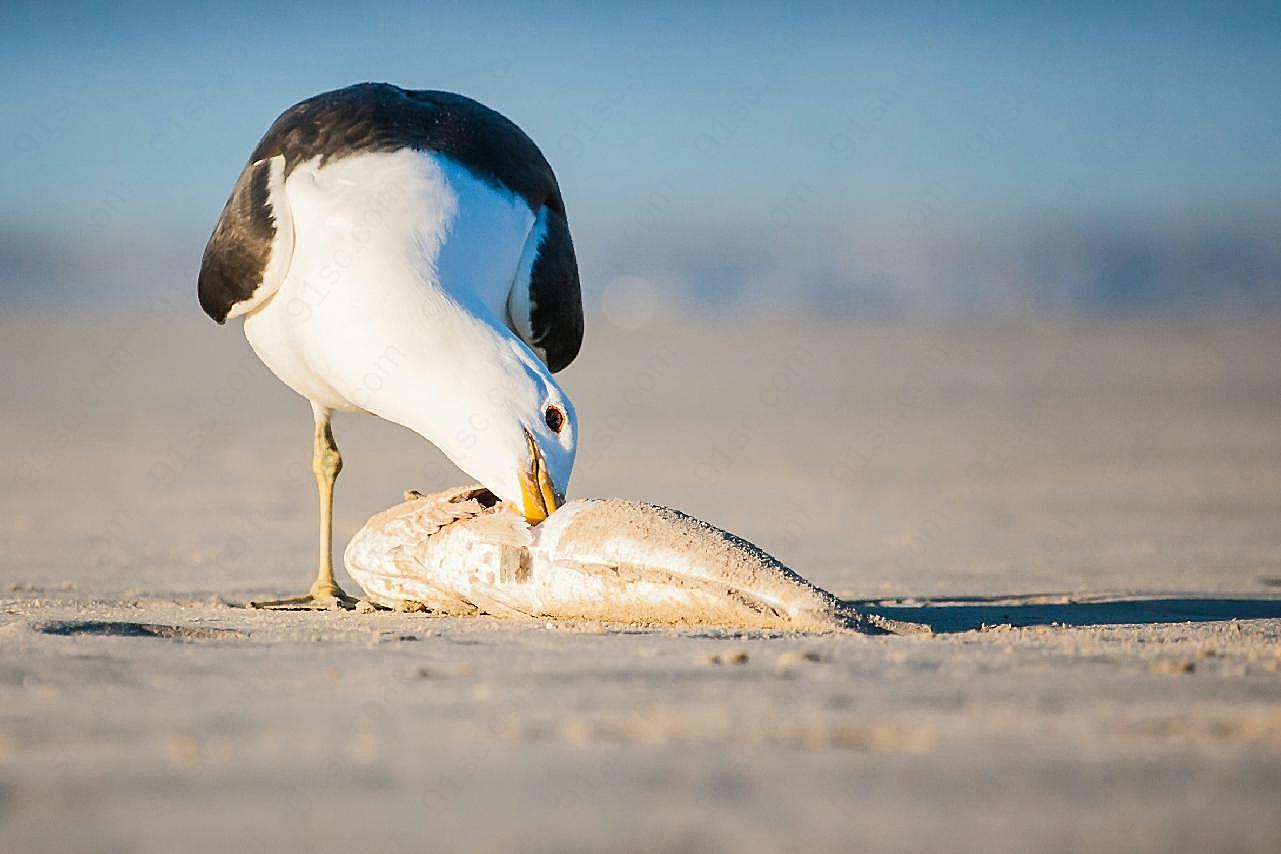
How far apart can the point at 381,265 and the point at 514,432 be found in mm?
1005

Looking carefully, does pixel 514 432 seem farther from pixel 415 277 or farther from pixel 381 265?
pixel 381 265

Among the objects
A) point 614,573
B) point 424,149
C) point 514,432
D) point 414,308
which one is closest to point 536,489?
point 514,432

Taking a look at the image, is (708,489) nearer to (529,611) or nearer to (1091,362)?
(529,611)

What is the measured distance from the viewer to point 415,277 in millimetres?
6328

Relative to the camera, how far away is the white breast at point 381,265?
6254 millimetres

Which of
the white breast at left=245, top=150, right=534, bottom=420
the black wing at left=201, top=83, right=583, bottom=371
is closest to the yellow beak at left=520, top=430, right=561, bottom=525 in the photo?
the white breast at left=245, top=150, right=534, bottom=420

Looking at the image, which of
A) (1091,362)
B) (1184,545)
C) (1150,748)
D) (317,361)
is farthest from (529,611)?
(1091,362)

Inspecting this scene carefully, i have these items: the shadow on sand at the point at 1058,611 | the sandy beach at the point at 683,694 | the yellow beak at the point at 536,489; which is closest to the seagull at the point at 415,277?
the yellow beak at the point at 536,489

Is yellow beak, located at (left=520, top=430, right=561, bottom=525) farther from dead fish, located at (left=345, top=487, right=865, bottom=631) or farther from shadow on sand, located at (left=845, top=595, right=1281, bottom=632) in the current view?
shadow on sand, located at (left=845, top=595, right=1281, bottom=632)

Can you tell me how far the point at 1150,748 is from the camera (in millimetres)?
3537

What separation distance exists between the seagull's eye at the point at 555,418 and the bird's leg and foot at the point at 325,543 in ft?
5.02

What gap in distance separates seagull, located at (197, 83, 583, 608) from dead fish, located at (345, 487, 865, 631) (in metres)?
0.15

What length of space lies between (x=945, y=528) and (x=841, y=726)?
300 inches

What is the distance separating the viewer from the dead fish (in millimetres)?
5449
